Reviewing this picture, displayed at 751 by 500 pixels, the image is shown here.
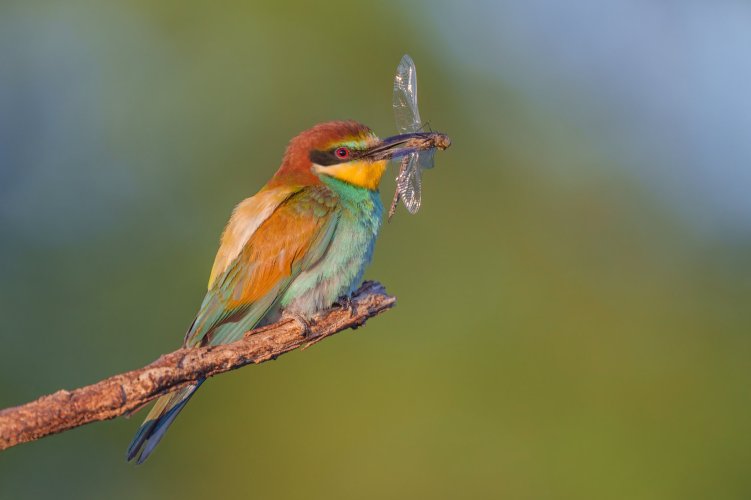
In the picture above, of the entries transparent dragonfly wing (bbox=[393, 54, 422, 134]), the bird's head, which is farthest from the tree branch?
transparent dragonfly wing (bbox=[393, 54, 422, 134])

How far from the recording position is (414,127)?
4121mm

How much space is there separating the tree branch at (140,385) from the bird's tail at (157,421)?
351mm

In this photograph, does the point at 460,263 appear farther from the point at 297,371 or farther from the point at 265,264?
the point at 265,264

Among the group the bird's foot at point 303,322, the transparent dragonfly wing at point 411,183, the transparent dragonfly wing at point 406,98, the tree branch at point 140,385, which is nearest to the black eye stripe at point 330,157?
the transparent dragonfly wing at point 411,183

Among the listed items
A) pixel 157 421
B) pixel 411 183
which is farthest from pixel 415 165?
pixel 157 421

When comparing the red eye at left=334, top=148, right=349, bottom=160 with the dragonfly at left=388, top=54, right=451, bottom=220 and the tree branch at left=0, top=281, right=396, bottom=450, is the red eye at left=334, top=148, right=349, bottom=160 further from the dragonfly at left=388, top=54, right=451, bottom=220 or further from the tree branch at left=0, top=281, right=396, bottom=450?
the tree branch at left=0, top=281, right=396, bottom=450

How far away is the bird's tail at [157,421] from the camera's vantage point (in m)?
3.12

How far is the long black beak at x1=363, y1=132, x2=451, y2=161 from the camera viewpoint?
385cm

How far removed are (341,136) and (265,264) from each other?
73 cm

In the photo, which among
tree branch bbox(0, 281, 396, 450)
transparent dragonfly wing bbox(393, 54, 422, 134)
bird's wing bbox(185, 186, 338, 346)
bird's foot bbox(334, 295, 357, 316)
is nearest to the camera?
tree branch bbox(0, 281, 396, 450)

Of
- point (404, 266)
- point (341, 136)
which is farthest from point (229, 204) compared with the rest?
point (341, 136)

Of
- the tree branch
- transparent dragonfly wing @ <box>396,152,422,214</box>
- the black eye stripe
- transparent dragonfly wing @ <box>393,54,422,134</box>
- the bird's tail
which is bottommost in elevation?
the bird's tail

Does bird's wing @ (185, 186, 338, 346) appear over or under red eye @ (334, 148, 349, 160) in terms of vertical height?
under

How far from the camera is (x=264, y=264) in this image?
3.45 meters
